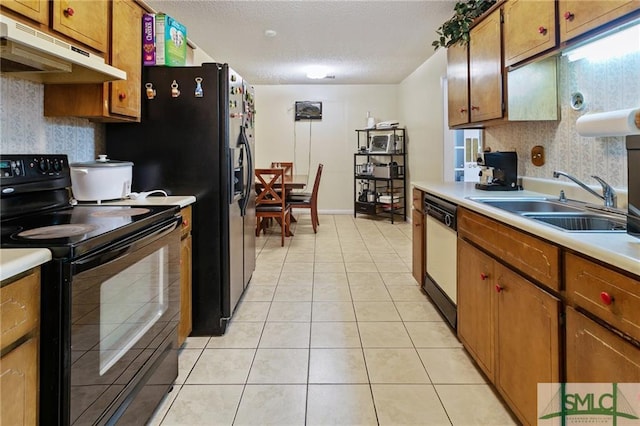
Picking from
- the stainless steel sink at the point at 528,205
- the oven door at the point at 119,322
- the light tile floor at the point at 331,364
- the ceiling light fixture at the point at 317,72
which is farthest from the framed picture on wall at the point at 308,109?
the oven door at the point at 119,322

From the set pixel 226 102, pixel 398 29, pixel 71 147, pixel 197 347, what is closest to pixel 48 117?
pixel 71 147

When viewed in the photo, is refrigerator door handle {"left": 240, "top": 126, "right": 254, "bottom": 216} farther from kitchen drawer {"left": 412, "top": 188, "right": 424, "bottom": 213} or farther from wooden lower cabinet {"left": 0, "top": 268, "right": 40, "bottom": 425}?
wooden lower cabinet {"left": 0, "top": 268, "right": 40, "bottom": 425}

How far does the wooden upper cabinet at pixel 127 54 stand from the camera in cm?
198

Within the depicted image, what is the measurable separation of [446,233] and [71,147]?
2202mm

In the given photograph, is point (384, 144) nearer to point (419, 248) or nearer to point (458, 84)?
point (458, 84)

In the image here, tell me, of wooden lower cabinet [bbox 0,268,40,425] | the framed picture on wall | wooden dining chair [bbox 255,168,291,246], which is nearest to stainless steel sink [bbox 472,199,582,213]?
wooden lower cabinet [bbox 0,268,40,425]

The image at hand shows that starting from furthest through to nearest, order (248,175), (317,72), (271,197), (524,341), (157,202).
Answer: (317,72) → (271,197) → (248,175) → (157,202) → (524,341)

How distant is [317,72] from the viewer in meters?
6.19

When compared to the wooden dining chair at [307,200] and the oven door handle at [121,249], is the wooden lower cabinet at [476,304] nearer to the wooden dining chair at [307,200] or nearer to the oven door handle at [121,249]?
the oven door handle at [121,249]

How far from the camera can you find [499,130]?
3012 millimetres

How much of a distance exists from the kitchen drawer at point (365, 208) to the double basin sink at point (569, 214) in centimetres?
463

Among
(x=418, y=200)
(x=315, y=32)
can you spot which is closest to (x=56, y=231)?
(x=418, y=200)

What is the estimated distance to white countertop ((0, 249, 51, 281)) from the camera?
2.76 ft

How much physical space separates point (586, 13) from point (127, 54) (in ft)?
7.26
